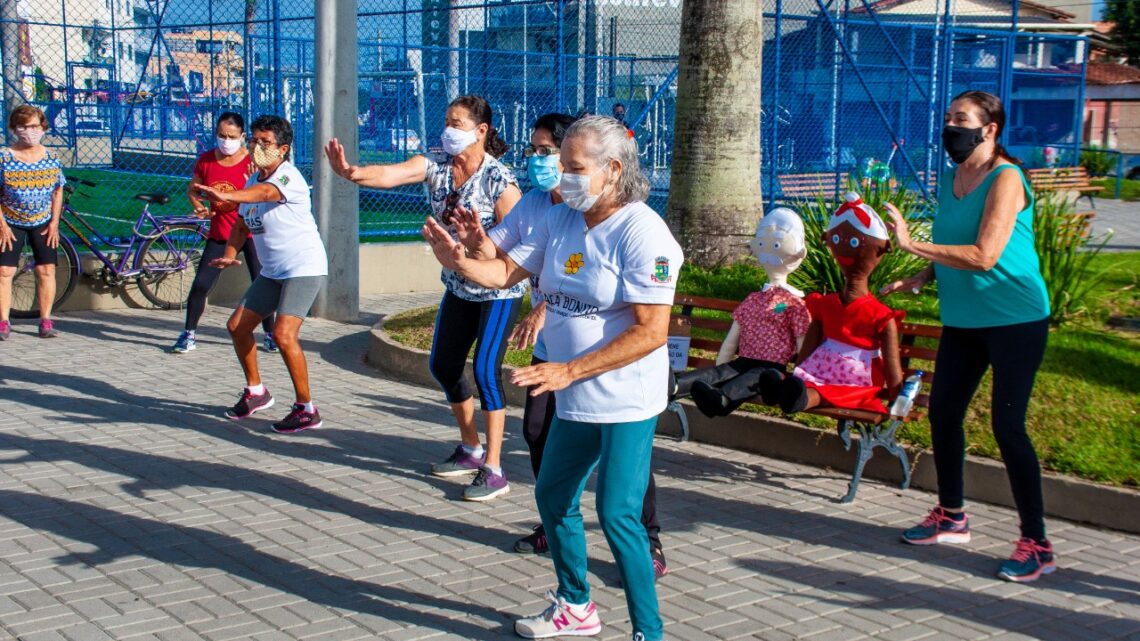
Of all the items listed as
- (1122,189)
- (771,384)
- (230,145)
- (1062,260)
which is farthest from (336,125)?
(1122,189)

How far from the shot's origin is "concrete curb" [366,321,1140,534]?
19.2ft

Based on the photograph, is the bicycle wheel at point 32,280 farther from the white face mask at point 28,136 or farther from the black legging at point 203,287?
the black legging at point 203,287

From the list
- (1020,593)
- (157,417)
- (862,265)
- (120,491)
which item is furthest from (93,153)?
(1020,593)

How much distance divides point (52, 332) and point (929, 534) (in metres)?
7.69

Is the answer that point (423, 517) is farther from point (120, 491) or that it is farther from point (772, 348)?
point (772, 348)

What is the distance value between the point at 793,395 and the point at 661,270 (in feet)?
7.46

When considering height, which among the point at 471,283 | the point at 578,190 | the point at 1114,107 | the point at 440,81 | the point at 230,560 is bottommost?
→ the point at 230,560

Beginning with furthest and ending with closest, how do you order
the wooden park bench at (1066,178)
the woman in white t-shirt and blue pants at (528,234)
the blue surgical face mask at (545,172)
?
the wooden park bench at (1066,178) < the blue surgical face mask at (545,172) < the woman in white t-shirt and blue pants at (528,234)

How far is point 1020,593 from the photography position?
198 inches

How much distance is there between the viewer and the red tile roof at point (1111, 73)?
51016 millimetres

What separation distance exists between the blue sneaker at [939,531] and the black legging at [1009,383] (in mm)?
378

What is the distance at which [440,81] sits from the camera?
20875 mm

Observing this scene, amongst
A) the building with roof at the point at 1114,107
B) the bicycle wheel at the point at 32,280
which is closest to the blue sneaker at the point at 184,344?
the bicycle wheel at the point at 32,280

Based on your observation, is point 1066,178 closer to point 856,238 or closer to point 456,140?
point 856,238
